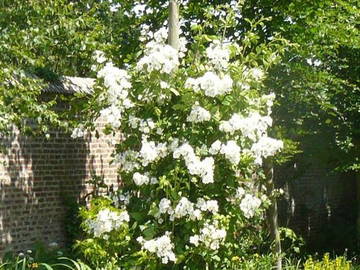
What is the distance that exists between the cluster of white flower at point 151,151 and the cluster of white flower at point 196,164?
0.72 ft

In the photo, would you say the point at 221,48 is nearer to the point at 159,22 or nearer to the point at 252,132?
the point at 252,132

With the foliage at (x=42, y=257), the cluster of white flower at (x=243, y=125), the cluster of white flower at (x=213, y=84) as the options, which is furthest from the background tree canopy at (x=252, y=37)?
the foliage at (x=42, y=257)

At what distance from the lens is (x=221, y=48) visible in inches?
270

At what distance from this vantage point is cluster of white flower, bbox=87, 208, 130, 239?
6371 millimetres

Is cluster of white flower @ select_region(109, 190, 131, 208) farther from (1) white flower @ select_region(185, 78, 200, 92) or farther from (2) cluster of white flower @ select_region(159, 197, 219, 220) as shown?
(1) white flower @ select_region(185, 78, 200, 92)

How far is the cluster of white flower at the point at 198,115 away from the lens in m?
6.39

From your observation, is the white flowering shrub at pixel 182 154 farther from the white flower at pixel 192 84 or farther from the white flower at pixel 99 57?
the white flower at pixel 99 57

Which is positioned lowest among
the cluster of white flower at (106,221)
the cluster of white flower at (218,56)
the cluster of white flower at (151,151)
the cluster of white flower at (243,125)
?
the cluster of white flower at (106,221)

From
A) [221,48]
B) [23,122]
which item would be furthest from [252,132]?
[23,122]

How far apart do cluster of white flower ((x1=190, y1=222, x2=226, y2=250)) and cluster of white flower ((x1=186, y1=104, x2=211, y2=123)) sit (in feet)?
3.33

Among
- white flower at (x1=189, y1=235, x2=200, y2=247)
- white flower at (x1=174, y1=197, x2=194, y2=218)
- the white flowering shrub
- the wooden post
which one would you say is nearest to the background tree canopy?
the wooden post

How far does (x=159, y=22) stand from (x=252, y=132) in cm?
339

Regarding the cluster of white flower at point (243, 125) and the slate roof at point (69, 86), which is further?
the slate roof at point (69, 86)

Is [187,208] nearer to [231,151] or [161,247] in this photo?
[161,247]
